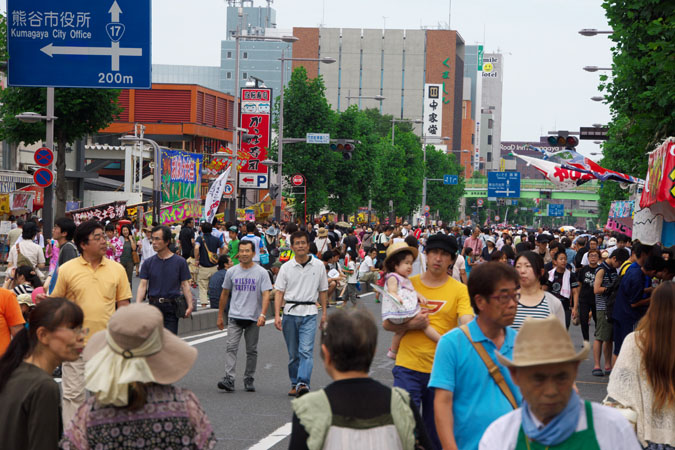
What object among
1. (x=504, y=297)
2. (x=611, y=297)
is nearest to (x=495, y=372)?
(x=504, y=297)

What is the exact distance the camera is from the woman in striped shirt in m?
7.86

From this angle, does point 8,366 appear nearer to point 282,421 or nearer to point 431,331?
point 431,331

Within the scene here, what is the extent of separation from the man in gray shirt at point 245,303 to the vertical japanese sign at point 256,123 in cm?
4135

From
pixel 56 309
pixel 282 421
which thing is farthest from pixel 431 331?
pixel 282 421

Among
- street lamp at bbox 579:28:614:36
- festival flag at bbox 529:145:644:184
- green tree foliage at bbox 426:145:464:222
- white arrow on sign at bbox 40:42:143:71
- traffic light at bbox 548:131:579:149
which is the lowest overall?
green tree foliage at bbox 426:145:464:222

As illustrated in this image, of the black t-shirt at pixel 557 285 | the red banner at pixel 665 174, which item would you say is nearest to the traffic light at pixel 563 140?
the black t-shirt at pixel 557 285

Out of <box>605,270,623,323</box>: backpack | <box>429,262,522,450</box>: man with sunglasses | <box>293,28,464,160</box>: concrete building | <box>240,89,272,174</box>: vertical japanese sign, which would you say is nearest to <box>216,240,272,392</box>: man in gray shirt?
<box>605,270,623,323</box>: backpack

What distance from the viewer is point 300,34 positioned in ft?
481

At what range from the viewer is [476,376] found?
4.73 m

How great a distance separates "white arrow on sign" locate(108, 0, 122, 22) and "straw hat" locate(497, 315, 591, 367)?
16178mm

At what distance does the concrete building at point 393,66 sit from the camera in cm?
14825

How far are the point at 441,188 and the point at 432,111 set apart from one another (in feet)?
127

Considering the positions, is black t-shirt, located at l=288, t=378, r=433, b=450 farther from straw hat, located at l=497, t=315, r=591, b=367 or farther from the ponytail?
the ponytail

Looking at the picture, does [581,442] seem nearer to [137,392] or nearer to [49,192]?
[137,392]
